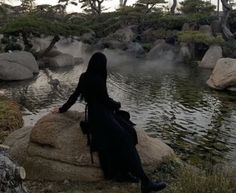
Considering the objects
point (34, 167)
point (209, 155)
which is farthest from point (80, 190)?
point (209, 155)

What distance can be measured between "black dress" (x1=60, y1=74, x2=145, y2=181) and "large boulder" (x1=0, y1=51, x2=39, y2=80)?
16732mm

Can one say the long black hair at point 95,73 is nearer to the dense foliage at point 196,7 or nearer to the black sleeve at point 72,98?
the black sleeve at point 72,98

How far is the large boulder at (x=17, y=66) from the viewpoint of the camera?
899 inches

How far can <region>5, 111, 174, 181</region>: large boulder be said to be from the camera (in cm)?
714

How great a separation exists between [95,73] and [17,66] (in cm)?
1780

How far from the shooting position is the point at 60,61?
30797 mm

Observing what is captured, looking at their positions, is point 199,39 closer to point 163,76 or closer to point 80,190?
point 163,76

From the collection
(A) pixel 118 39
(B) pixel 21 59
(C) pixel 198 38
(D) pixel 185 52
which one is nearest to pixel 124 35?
(A) pixel 118 39

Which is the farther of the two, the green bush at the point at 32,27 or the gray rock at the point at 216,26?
the gray rock at the point at 216,26

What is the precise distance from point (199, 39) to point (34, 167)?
2860 cm

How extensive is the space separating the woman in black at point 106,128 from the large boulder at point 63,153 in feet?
1.22

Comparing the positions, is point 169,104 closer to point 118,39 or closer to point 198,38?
point 198,38

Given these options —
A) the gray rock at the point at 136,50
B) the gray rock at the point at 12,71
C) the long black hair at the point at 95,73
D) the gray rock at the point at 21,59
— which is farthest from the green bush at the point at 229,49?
the long black hair at the point at 95,73

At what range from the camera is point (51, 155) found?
7344mm
